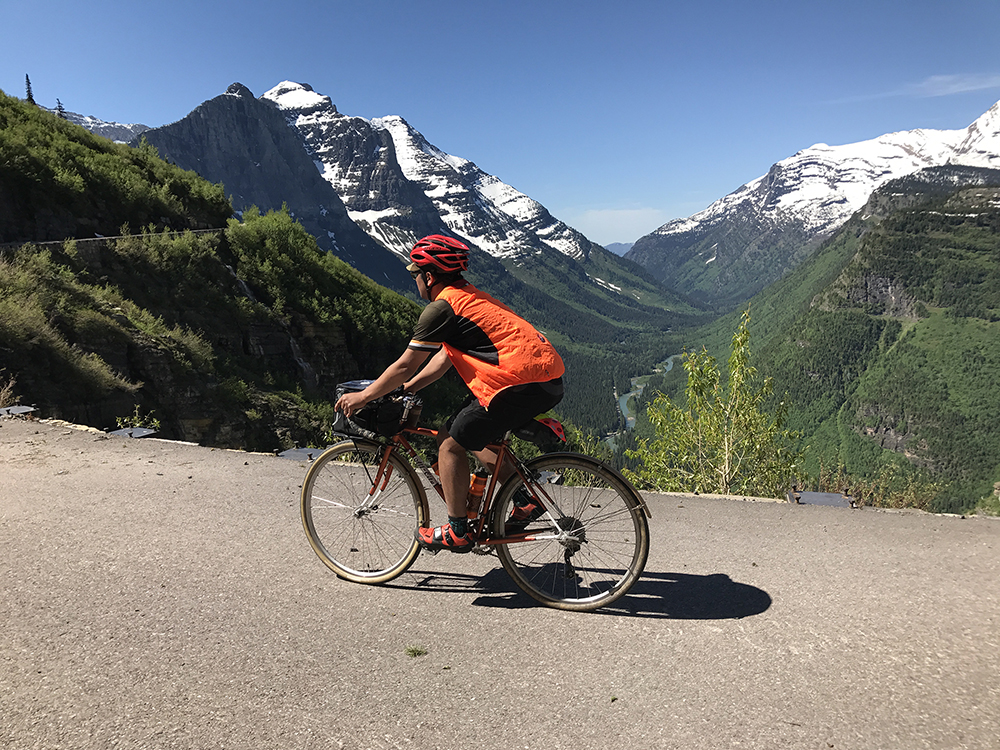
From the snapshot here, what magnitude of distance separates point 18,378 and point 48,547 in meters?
7.51

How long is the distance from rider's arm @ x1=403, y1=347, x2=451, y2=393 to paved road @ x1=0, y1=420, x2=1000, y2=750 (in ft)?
5.52

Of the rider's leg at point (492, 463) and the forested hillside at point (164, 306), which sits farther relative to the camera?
the forested hillside at point (164, 306)

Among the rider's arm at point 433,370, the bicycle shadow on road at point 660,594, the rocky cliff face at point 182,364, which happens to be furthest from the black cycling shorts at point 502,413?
the rocky cliff face at point 182,364

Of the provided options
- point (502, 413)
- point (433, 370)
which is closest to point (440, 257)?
point (433, 370)

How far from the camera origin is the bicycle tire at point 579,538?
4.27 meters

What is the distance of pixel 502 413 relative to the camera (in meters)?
4.05

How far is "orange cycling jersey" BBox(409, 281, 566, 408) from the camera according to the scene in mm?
3969

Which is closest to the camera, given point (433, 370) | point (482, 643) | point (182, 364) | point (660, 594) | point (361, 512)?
point (482, 643)

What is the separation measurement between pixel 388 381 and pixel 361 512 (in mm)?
1481

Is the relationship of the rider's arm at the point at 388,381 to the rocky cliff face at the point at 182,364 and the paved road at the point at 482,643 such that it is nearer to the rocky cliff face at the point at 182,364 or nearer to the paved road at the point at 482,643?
the paved road at the point at 482,643

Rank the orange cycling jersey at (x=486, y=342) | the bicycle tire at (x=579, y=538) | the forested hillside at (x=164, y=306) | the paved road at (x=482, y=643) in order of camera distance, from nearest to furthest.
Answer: the paved road at (x=482, y=643)
the orange cycling jersey at (x=486, y=342)
the bicycle tire at (x=579, y=538)
the forested hillside at (x=164, y=306)

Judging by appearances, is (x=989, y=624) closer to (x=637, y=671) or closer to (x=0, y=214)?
(x=637, y=671)

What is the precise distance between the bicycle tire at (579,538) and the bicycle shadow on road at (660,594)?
0.17 m

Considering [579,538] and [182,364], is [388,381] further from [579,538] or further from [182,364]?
[182,364]
